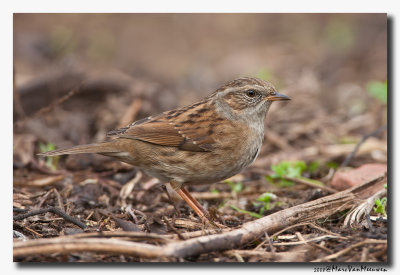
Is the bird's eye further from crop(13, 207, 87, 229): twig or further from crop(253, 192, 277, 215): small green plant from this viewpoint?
crop(13, 207, 87, 229): twig

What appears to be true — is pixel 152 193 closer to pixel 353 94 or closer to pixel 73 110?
pixel 73 110

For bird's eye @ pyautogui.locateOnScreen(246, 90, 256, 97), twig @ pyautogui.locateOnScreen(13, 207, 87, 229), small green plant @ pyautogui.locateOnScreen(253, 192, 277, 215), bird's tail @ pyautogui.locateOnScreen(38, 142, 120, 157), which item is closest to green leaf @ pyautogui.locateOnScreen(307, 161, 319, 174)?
small green plant @ pyautogui.locateOnScreen(253, 192, 277, 215)

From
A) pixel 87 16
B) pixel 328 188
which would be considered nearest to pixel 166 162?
pixel 328 188

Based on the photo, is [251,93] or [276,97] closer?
[276,97]

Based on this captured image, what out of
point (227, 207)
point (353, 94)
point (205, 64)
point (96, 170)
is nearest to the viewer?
point (227, 207)

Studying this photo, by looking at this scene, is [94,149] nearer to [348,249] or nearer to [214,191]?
[214,191]

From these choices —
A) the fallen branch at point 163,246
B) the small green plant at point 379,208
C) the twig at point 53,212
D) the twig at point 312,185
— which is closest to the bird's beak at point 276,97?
the twig at point 312,185

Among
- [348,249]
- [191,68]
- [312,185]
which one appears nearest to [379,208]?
[348,249]
